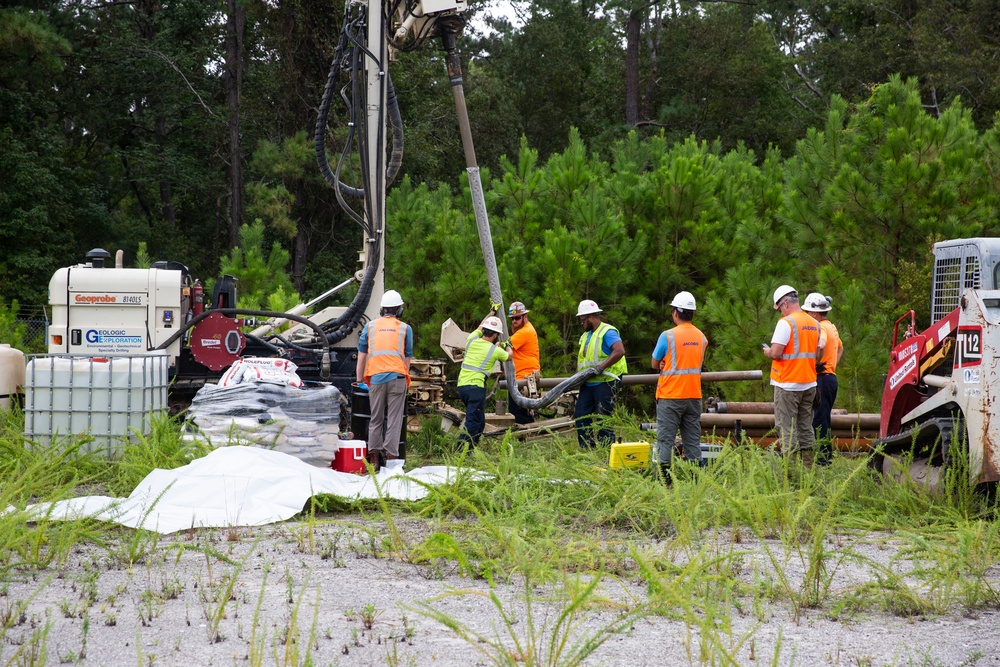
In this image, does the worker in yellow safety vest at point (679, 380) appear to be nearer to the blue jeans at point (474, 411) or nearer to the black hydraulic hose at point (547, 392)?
the black hydraulic hose at point (547, 392)

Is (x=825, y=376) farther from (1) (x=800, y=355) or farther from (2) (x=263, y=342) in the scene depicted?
(2) (x=263, y=342)

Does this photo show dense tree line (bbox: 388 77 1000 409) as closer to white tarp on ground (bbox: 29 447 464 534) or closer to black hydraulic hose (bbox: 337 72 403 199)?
black hydraulic hose (bbox: 337 72 403 199)

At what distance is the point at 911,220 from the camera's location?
11.1 m

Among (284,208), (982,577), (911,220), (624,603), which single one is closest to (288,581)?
(624,603)

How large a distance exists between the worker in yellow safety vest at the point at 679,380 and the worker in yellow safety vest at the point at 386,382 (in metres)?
2.21

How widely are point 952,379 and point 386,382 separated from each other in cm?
447

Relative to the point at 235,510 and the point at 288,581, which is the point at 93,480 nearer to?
A: the point at 235,510

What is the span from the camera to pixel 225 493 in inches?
267

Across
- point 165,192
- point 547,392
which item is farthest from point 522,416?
point 165,192

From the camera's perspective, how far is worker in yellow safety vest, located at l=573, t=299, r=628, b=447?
9.71m

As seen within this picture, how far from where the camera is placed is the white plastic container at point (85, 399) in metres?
8.29

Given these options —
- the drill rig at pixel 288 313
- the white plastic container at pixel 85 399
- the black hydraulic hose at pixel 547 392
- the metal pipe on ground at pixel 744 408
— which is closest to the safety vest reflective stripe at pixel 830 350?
the metal pipe on ground at pixel 744 408

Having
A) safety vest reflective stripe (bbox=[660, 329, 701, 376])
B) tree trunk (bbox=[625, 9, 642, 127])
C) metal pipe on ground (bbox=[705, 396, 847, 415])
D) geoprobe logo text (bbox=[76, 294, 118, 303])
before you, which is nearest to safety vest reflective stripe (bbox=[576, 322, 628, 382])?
metal pipe on ground (bbox=[705, 396, 847, 415])

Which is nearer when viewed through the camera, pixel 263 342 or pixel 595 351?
pixel 595 351
